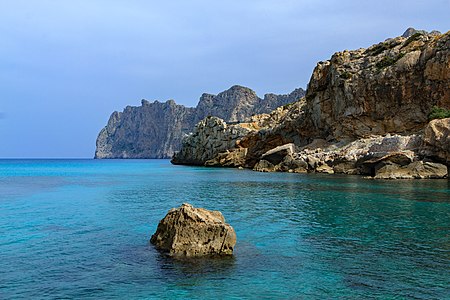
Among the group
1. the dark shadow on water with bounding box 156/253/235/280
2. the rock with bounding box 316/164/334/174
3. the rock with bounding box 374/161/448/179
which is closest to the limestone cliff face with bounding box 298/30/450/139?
the rock with bounding box 316/164/334/174

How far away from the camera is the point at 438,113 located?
68.1 metres

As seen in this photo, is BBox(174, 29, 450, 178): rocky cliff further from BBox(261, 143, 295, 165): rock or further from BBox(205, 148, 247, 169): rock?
BBox(205, 148, 247, 169): rock

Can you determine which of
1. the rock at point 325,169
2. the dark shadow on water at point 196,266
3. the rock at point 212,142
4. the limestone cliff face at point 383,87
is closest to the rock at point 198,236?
the dark shadow on water at point 196,266

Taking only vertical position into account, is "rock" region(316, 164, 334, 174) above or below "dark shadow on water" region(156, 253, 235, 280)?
above

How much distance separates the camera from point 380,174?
60219 millimetres

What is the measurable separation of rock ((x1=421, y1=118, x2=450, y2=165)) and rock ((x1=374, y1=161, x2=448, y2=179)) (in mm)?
1806

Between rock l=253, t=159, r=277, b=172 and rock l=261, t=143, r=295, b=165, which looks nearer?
rock l=261, t=143, r=295, b=165

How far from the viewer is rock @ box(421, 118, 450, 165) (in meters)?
57.2

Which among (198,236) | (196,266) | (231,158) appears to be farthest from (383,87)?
(196,266)

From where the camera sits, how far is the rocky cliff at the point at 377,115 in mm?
60938

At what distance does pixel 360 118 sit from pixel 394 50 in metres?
15.7

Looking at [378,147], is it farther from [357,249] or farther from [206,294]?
[206,294]

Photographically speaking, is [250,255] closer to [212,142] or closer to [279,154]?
[279,154]

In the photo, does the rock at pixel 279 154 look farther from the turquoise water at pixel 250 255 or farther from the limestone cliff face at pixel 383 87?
the turquoise water at pixel 250 255
